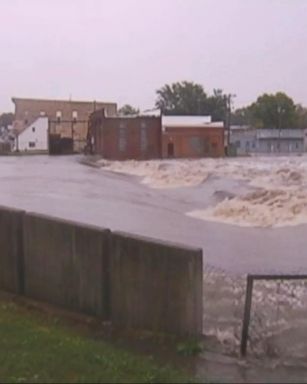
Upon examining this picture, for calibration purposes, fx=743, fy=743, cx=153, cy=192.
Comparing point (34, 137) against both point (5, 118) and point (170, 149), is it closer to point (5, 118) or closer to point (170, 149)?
point (170, 149)

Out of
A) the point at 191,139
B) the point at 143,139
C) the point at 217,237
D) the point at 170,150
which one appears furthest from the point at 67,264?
the point at 191,139

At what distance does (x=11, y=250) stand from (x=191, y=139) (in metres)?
71.6

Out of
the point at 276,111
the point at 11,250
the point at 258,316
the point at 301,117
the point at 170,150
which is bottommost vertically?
the point at 170,150

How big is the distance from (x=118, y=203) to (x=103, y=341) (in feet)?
61.3

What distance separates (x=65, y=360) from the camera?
571 cm

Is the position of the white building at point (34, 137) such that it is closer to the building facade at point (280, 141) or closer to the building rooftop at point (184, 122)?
the building rooftop at point (184, 122)

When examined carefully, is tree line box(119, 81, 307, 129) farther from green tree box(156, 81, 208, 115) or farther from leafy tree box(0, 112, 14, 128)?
leafy tree box(0, 112, 14, 128)

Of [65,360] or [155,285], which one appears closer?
[65,360]

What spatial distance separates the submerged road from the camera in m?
15.2

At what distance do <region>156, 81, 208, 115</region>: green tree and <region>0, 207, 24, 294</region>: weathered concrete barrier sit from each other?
396 feet

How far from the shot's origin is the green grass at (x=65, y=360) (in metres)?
5.27

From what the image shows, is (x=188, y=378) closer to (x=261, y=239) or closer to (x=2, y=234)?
(x=2, y=234)

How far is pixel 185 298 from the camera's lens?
6.90 metres

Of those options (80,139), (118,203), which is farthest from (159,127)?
(118,203)
